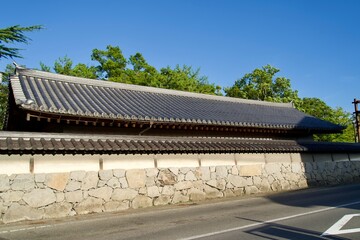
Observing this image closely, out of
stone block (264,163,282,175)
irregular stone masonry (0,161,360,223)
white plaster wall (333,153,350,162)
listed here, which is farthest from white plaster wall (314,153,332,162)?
stone block (264,163,282,175)

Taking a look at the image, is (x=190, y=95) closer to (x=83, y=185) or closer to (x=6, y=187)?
(x=83, y=185)

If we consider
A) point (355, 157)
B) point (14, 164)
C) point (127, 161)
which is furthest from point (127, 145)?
point (355, 157)

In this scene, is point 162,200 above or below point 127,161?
below

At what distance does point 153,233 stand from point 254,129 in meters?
8.98

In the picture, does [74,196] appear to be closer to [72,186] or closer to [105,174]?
[72,186]

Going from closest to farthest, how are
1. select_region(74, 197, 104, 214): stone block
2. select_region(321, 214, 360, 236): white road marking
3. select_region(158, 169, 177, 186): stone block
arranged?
select_region(321, 214, 360, 236): white road marking < select_region(74, 197, 104, 214): stone block < select_region(158, 169, 177, 186): stone block

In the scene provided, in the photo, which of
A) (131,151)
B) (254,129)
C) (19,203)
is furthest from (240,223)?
(254,129)

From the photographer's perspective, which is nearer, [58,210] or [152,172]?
[58,210]

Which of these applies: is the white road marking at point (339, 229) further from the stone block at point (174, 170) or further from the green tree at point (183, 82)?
the green tree at point (183, 82)

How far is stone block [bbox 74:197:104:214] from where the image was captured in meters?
9.23

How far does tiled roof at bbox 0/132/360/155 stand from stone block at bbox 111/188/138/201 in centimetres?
135

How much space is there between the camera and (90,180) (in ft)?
31.2

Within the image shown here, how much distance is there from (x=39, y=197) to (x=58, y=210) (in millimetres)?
696

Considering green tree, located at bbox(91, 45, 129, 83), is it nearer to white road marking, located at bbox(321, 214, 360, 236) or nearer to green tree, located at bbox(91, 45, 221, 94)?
green tree, located at bbox(91, 45, 221, 94)
